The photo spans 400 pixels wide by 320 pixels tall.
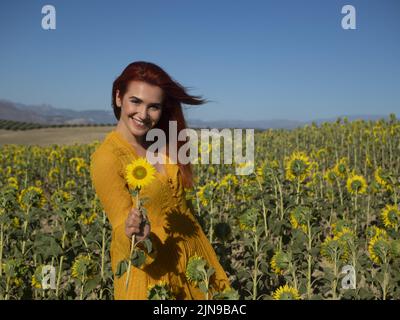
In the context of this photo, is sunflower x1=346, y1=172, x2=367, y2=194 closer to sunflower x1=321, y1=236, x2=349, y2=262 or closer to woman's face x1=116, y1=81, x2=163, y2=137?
sunflower x1=321, y1=236, x2=349, y2=262

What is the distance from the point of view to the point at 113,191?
268cm

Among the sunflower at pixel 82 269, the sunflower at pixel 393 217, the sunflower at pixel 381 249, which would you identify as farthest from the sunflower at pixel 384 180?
the sunflower at pixel 82 269

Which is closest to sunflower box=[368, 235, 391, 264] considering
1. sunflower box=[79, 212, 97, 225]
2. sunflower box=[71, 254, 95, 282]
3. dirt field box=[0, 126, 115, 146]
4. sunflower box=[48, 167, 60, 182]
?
sunflower box=[71, 254, 95, 282]

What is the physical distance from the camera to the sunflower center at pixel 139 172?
2.42 m

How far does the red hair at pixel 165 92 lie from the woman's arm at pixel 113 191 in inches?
21.5

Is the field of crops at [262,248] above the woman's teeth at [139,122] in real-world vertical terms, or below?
below

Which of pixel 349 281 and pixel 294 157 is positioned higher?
pixel 294 157

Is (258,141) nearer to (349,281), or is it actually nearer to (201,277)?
(349,281)

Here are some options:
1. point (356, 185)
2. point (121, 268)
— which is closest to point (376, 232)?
point (356, 185)

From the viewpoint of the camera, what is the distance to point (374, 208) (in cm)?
702

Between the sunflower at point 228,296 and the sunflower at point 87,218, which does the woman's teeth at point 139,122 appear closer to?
the sunflower at point 228,296

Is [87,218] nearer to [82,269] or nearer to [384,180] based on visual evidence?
[82,269]
